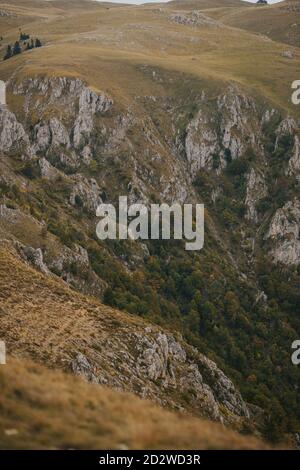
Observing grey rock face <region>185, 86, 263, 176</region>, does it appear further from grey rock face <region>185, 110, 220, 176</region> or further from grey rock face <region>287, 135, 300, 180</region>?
grey rock face <region>287, 135, 300, 180</region>

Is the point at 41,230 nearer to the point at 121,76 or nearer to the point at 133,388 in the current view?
the point at 133,388

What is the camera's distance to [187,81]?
200 m

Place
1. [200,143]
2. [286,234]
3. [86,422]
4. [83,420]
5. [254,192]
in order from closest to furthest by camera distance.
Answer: [86,422] → [83,420] → [286,234] → [254,192] → [200,143]

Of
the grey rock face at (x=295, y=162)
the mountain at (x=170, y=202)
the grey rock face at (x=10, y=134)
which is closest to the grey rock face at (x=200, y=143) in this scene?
Result: the mountain at (x=170, y=202)

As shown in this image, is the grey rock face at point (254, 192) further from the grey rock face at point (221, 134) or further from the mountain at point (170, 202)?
the grey rock face at point (221, 134)

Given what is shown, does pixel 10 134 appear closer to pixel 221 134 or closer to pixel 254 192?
pixel 221 134

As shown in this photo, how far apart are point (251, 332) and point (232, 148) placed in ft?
232

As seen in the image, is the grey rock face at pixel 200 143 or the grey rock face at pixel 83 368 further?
the grey rock face at pixel 200 143

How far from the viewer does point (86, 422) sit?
60.2 feet

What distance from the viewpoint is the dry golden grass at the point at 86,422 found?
1717cm

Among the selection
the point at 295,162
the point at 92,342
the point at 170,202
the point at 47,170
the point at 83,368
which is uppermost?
the point at 83,368

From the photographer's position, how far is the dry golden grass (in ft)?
56.3

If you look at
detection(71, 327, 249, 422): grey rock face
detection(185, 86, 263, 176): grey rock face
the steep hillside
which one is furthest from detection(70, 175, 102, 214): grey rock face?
the steep hillside

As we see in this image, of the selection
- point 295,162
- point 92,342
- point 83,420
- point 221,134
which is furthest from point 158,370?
point 295,162
